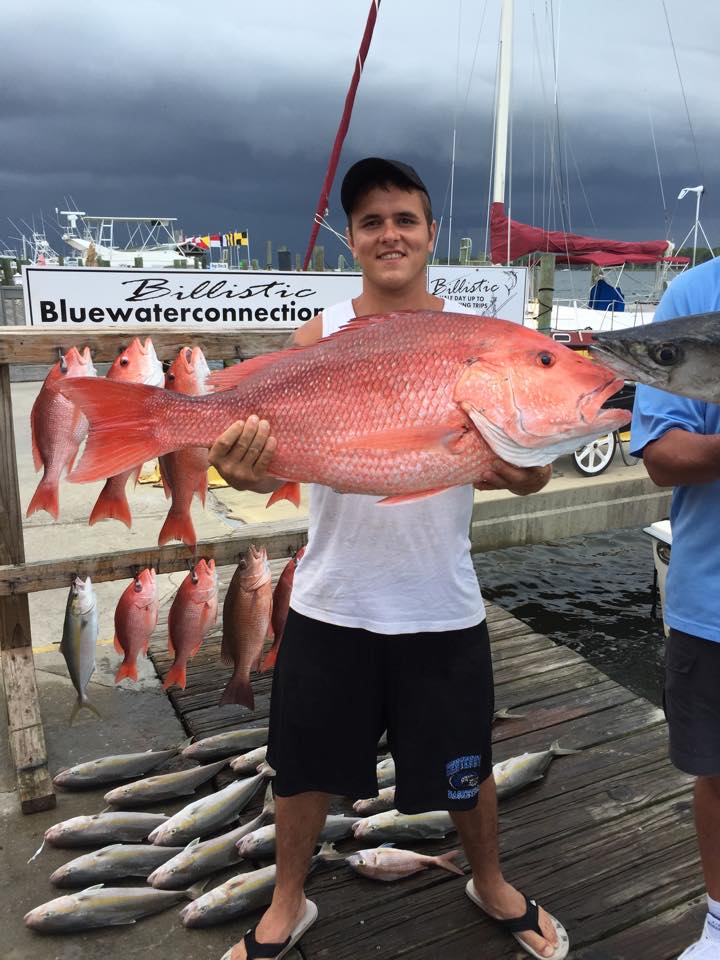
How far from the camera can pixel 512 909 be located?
2.22m

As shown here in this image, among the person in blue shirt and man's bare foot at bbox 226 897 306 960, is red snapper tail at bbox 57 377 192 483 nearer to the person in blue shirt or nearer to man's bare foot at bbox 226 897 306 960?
the person in blue shirt

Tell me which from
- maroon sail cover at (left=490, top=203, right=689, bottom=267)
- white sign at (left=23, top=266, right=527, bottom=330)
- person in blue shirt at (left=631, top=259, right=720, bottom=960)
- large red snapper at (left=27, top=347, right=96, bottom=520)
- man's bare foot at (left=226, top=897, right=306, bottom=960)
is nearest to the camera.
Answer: person in blue shirt at (left=631, top=259, right=720, bottom=960)

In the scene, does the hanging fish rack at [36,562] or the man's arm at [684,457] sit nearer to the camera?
the man's arm at [684,457]

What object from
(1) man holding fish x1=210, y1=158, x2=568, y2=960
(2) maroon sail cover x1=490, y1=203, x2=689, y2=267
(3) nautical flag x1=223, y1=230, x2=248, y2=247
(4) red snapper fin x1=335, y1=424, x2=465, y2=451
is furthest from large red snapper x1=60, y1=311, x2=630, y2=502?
(3) nautical flag x1=223, y1=230, x2=248, y2=247

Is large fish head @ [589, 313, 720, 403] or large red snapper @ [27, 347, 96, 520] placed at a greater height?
large fish head @ [589, 313, 720, 403]

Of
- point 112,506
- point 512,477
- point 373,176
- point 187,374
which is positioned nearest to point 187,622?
point 112,506

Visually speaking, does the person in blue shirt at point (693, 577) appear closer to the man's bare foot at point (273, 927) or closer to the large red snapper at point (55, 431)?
the man's bare foot at point (273, 927)

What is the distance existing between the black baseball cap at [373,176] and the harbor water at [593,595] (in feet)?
16.1

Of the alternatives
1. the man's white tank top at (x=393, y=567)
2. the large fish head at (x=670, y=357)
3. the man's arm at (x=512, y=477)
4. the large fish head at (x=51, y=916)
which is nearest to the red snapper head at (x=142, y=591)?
the large fish head at (x=51, y=916)

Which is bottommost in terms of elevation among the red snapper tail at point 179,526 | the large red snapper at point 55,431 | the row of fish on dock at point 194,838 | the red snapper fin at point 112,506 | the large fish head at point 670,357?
the row of fish on dock at point 194,838

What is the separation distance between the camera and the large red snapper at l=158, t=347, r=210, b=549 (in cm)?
279

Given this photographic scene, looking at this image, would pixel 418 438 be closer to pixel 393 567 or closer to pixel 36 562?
pixel 393 567

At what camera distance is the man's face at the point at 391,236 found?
6.59 ft

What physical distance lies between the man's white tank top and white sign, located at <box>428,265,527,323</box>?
5314mm
